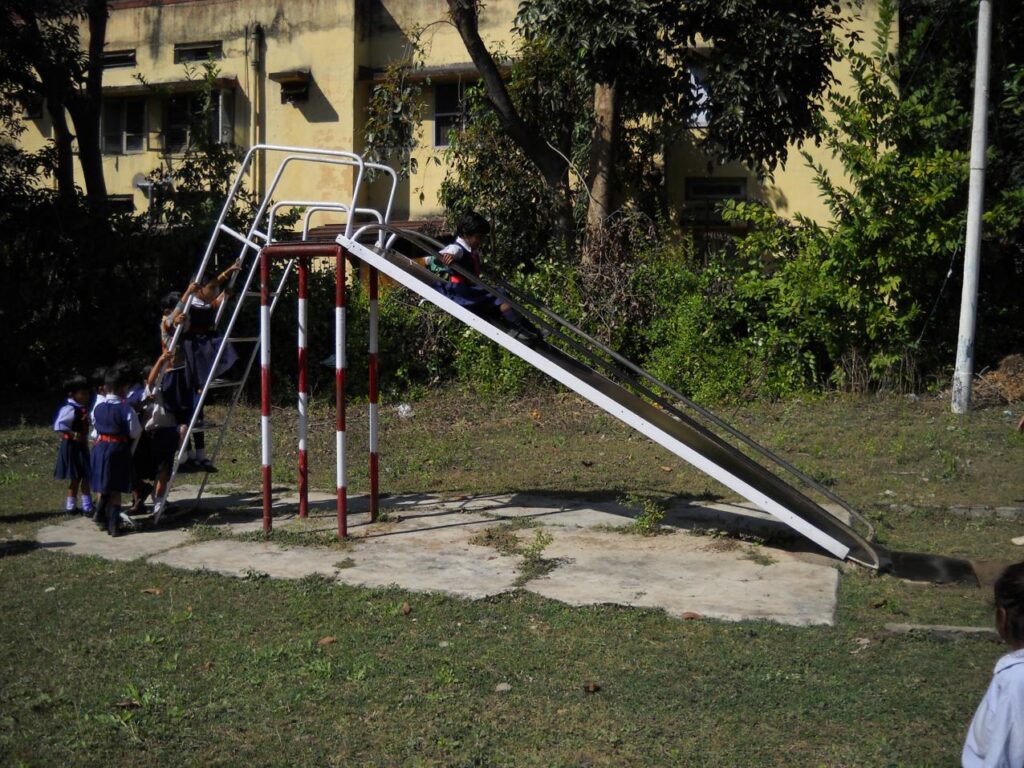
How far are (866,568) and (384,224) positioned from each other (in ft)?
13.2

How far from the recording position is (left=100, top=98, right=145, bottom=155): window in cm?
2425

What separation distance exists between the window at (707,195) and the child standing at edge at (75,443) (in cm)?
1252

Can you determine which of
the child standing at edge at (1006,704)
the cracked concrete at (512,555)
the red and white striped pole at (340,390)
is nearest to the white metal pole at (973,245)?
the cracked concrete at (512,555)

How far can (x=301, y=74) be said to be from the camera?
2133 cm

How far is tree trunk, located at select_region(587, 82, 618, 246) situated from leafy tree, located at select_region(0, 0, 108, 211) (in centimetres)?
765

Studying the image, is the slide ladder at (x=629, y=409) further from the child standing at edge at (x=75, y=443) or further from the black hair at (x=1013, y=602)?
the black hair at (x=1013, y=602)

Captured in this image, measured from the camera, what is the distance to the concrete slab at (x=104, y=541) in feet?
24.9

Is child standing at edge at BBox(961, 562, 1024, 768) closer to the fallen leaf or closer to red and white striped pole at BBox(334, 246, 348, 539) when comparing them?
the fallen leaf

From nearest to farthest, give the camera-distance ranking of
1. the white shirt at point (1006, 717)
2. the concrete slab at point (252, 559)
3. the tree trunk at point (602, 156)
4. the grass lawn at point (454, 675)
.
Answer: the white shirt at point (1006, 717) → the grass lawn at point (454, 675) → the concrete slab at point (252, 559) → the tree trunk at point (602, 156)

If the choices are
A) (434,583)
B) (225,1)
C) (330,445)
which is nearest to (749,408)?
(330,445)

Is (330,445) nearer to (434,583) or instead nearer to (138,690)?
(434,583)

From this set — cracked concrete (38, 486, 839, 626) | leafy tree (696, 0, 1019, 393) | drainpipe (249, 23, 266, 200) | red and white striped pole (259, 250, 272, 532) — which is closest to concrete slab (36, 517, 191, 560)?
cracked concrete (38, 486, 839, 626)

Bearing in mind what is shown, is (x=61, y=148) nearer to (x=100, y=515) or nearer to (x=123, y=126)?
(x=123, y=126)

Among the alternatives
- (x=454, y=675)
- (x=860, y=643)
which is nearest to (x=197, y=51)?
(x=454, y=675)
